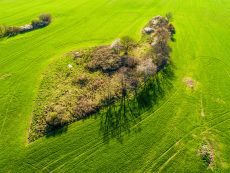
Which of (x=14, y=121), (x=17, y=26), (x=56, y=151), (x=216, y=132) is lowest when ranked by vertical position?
(x=216, y=132)

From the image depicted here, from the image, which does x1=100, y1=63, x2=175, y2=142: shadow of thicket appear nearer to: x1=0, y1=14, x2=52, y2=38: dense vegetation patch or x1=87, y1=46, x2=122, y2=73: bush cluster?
x1=87, y1=46, x2=122, y2=73: bush cluster

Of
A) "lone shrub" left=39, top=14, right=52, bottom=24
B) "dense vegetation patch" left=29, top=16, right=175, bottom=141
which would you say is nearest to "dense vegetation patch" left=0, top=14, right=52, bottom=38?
"lone shrub" left=39, top=14, right=52, bottom=24

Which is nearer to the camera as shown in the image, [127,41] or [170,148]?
[170,148]

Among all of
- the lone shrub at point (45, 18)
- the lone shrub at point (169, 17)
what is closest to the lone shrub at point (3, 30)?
the lone shrub at point (45, 18)

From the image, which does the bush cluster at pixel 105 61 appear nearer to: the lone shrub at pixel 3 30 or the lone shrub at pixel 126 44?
the lone shrub at pixel 126 44

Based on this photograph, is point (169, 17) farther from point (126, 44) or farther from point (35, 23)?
point (35, 23)

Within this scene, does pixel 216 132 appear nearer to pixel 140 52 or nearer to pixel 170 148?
pixel 170 148

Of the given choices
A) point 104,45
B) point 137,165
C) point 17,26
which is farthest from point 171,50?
point 17,26
